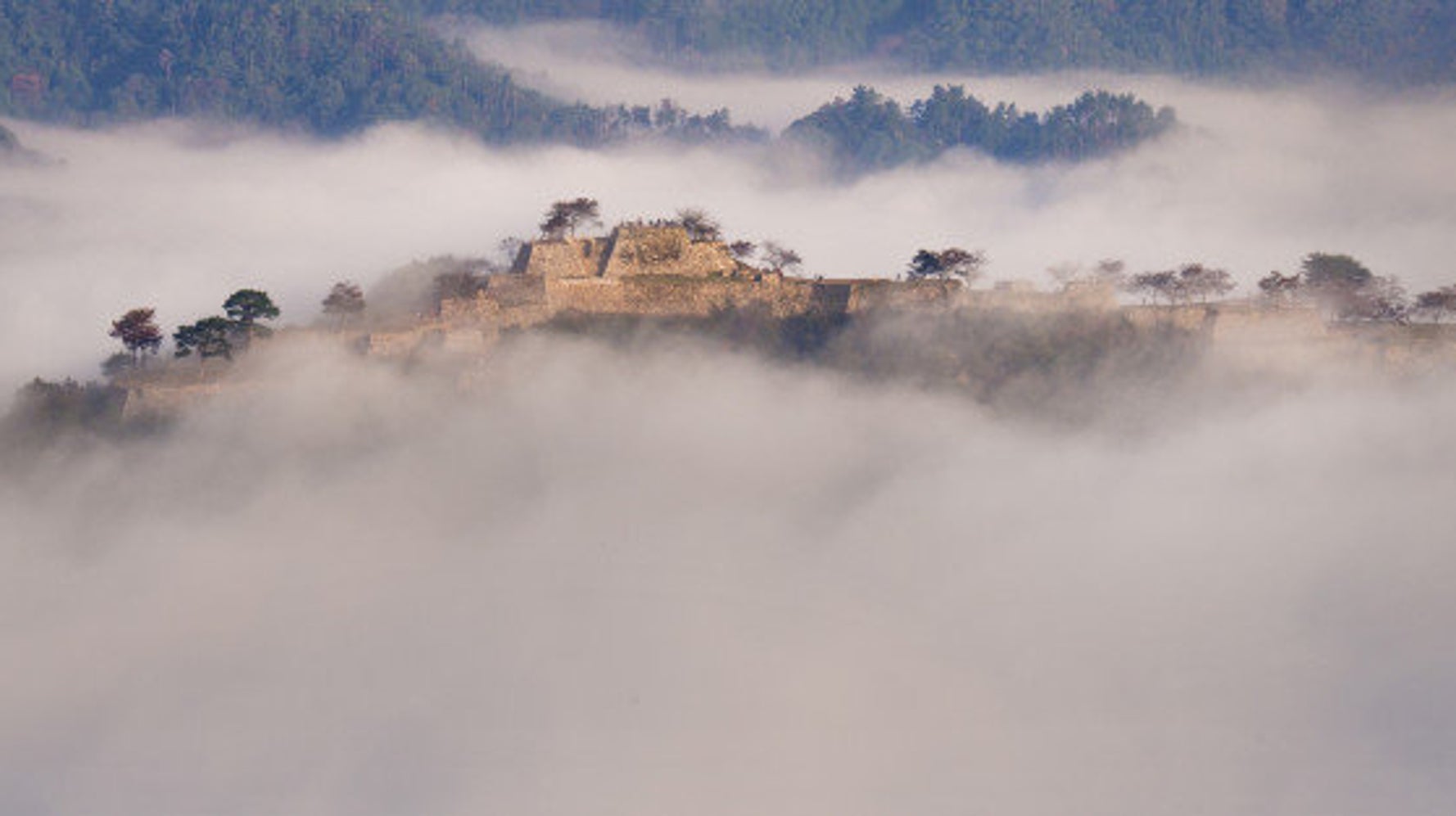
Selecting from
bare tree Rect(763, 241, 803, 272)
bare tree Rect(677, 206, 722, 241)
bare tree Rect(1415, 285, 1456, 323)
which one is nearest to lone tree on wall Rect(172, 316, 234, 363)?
bare tree Rect(677, 206, 722, 241)

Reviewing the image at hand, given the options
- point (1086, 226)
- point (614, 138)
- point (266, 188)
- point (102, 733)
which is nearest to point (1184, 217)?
point (1086, 226)

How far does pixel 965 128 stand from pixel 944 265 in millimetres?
101497

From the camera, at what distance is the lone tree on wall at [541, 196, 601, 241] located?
93250 mm

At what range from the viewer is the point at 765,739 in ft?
309

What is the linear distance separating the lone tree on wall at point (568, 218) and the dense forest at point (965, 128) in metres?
87.4

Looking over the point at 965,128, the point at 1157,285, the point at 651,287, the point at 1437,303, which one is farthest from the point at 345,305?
the point at 965,128

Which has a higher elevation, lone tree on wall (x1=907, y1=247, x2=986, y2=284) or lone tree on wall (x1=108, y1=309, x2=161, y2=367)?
lone tree on wall (x1=907, y1=247, x2=986, y2=284)

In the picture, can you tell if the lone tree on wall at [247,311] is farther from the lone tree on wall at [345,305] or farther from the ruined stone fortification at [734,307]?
the ruined stone fortification at [734,307]

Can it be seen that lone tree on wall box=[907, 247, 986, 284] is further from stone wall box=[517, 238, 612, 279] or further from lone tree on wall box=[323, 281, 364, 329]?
lone tree on wall box=[323, 281, 364, 329]

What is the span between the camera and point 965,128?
190375 millimetres

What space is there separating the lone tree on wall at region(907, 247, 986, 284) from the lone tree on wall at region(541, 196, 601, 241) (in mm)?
10675

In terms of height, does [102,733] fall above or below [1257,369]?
below

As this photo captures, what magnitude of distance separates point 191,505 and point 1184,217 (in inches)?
3492

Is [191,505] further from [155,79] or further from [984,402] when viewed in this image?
[155,79]
